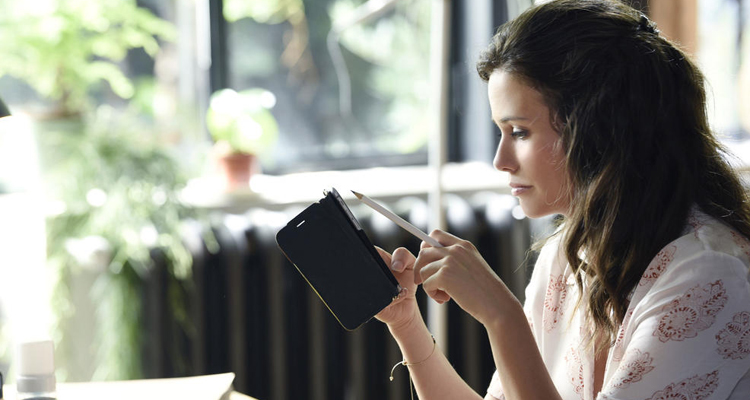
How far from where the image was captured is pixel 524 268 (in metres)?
2.25

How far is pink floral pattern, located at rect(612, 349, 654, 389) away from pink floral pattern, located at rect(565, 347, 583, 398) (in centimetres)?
18

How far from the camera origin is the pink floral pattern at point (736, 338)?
3.05 ft

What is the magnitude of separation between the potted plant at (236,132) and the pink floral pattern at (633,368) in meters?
1.32

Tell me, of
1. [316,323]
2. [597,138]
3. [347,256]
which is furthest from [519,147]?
[316,323]

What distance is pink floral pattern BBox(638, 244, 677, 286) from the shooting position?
100cm

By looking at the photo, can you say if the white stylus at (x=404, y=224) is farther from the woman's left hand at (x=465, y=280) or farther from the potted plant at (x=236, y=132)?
the potted plant at (x=236, y=132)

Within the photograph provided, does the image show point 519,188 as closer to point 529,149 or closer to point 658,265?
point 529,149

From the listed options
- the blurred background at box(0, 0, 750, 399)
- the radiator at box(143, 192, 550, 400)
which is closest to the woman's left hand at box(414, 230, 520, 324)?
the blurred background at box(0, 0, 750, 399)

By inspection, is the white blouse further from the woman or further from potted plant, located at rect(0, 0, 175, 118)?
potted plant, located at rect(0, 0, 175, 118)

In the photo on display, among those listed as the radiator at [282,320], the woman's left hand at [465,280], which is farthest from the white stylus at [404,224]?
the radiator at [282,320]

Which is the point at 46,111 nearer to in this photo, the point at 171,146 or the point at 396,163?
the point at 171,146

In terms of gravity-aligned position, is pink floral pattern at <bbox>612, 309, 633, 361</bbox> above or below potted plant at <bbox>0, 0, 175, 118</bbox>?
below

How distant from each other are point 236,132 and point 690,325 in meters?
1.40

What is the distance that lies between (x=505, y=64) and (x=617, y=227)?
265 millimetres
